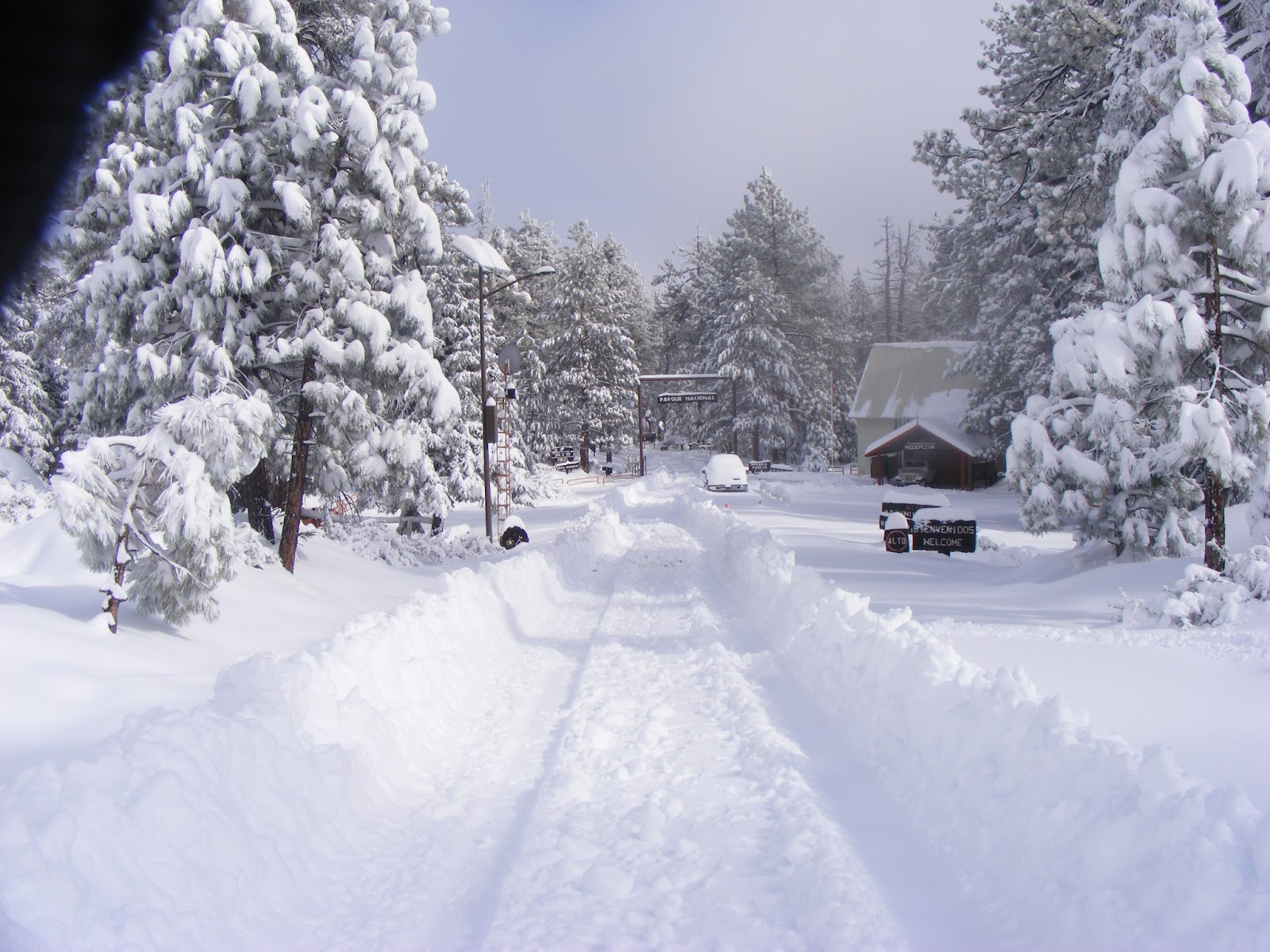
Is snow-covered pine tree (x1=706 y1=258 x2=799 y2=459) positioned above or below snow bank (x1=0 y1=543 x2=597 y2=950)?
above

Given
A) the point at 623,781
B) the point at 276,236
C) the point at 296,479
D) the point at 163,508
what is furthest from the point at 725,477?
the point at 623,781

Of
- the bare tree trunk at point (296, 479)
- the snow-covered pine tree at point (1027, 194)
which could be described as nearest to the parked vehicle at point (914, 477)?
the snow-covered pine tree at point (1027, 194)

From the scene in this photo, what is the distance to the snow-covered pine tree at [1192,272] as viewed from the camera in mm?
10836

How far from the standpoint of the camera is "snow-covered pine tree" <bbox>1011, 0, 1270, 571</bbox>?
1084 cm

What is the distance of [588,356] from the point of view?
5472cm

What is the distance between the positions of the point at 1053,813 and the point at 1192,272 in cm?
1012

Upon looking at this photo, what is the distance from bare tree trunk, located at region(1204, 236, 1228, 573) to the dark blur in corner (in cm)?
1260

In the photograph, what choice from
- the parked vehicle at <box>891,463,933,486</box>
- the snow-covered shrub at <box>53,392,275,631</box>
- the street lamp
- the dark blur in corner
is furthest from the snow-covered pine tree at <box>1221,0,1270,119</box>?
the parked vehicle at <box>891,463,933,486</box>

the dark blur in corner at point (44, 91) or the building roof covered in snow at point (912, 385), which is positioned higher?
the building roof covered in snow at point (912, 385)

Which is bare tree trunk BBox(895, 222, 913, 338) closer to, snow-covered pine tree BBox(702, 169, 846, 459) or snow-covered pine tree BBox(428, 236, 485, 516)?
snow-covered pine tree BBox(702, 169, 846, 459)

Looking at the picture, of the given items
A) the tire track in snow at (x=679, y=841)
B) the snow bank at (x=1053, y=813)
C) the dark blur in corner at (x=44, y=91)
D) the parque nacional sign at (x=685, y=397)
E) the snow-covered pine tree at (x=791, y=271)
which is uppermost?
the snow-covered pine tree at (x=791, y=271)

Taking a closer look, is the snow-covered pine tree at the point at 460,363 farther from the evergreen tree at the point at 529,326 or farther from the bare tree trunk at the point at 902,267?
the bare tree trunk at the point at 902,267

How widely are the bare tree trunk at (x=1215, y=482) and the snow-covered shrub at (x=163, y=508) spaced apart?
12.4 m

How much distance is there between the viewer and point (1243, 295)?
11227mm
